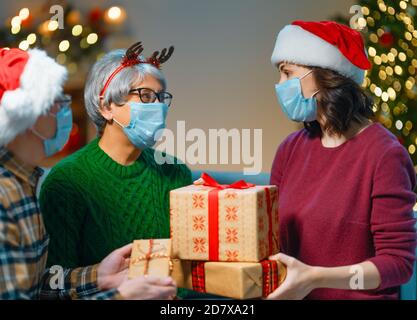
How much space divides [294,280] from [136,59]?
784 mm

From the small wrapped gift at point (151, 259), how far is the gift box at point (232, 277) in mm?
49

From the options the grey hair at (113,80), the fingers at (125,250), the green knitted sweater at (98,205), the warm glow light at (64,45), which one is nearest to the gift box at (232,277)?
the fingers at (125,250)

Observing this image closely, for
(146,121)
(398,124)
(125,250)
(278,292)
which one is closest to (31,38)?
(146,121)

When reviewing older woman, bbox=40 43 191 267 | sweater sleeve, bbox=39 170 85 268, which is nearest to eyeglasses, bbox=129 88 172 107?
Answer: older woman, bbox=40 43 191 267

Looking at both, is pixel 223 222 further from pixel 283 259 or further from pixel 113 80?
pixel 113 80

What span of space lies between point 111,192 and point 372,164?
76 centimetres

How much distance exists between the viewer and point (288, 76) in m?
1.94

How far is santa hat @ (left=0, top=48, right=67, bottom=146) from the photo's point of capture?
157 centimetres

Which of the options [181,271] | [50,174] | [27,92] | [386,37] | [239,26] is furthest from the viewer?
[386,37]

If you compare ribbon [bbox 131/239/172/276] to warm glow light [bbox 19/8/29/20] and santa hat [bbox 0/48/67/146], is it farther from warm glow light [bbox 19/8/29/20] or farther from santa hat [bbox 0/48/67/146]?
warm glow light [bbox 19/8/29/20]

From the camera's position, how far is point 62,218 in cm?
185
